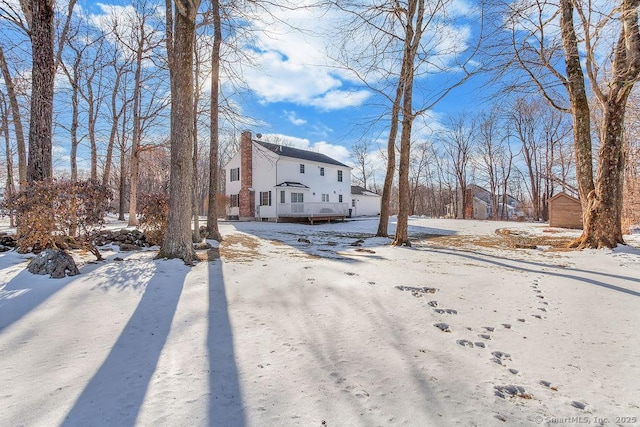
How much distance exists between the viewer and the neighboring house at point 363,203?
103 ft

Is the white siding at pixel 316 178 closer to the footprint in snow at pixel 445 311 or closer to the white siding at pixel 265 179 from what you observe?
the white siding at pixel 265 179

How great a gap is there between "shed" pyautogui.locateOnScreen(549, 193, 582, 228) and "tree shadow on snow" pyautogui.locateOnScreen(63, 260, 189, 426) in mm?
17270

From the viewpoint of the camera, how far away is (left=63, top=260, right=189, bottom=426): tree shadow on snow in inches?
62.9

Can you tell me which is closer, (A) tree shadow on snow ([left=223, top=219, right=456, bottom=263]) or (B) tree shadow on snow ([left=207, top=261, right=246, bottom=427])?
(B) tree shadow on snow ([left=207, top=261, right=246, bottom=427])

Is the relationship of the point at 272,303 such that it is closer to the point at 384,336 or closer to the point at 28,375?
the point at 384,336

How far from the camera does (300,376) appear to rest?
1.99 metres

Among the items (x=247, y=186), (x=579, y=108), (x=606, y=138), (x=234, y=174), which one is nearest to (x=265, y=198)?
(x=247, y=186)

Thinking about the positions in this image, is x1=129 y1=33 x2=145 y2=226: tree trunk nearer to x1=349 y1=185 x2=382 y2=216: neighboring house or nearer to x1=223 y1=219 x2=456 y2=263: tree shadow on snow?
x1=223 y1=219 x2=456 y2=263: tree shadow on snow

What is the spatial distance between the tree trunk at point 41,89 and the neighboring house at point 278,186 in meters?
14.3

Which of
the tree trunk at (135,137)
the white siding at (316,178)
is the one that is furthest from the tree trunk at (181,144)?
the white siding at (316,178)

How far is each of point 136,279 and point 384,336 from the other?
10.7 feet

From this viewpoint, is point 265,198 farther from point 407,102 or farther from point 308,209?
point 407,102

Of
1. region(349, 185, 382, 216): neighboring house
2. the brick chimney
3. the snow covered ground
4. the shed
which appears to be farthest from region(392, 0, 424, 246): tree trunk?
region(349, 185, 382, 216): neighboring house

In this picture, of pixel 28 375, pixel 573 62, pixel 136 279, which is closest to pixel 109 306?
pixel 136 279
